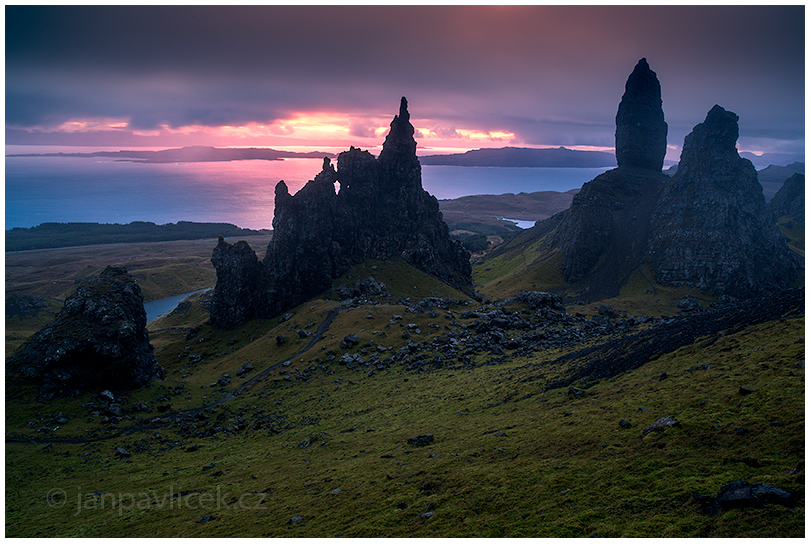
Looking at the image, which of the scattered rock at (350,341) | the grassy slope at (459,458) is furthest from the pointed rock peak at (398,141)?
the grassy slope at (459,458)

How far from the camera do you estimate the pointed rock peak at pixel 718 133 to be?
169625 millimetres

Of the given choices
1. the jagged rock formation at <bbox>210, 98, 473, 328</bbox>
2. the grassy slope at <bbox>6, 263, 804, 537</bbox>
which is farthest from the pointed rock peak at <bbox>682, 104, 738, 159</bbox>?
the grassy slope at <bbox>6, 263, 804, 537</bbox>

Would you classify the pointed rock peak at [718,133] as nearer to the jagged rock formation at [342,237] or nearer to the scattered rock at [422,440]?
the jagged rock formation at [342,237]

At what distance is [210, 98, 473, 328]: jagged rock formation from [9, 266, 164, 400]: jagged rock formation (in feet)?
136

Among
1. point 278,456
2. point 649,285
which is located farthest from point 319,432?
point 649,285

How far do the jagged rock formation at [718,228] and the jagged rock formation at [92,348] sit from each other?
171 meters

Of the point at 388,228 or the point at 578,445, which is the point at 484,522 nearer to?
the point at 578,445

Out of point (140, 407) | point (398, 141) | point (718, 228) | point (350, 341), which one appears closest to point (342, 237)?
point (398, 141)

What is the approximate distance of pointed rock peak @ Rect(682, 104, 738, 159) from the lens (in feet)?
557

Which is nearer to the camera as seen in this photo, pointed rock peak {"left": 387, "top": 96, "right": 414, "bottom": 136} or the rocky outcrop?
the rocky outcrop

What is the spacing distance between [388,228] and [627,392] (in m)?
112

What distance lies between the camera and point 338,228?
437 feet

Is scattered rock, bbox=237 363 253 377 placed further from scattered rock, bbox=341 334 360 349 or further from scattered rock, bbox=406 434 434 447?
scattered rock, bbox=406 434 434 447

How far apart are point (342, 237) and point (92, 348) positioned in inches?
2968
